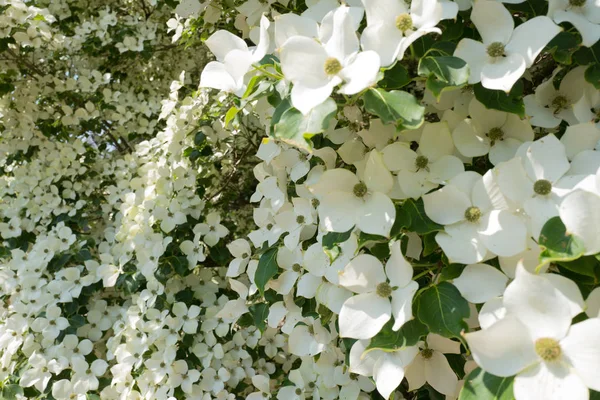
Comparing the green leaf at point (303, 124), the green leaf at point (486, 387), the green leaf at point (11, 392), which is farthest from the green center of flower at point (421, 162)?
the green leaf at point (11, 392)

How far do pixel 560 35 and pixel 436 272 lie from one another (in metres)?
0.40

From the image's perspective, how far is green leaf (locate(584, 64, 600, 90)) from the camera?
0.69m

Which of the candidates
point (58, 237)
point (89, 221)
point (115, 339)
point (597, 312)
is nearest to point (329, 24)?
point (597, 312)

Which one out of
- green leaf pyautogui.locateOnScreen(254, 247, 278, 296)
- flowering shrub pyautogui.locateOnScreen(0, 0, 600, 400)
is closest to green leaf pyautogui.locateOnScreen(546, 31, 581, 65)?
flowering shrub pyautogui.locateOnScreen(0, 0, 600, 400)

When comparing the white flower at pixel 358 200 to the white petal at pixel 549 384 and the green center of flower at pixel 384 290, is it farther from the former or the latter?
the white petal at pixel 549 384

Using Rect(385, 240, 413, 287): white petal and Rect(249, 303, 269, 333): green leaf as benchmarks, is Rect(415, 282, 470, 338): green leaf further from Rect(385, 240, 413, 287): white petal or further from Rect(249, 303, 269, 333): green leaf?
Rect(249, 303, 269, 333): green leaf

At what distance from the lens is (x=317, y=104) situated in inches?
23.4

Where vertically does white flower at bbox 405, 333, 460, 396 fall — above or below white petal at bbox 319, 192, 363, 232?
below

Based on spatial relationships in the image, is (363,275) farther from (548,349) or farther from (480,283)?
(548,349)

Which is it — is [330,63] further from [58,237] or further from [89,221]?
[89,221]

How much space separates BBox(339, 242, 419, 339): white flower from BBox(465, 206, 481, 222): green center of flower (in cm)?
10

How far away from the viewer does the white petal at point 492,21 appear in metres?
0.68

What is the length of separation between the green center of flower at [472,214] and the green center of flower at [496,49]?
0.72ft

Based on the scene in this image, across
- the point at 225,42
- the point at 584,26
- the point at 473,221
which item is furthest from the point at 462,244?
the point at 225,42
